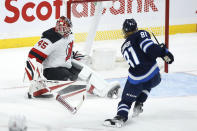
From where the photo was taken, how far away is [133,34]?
4.25 metres

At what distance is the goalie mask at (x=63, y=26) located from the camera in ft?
16.4

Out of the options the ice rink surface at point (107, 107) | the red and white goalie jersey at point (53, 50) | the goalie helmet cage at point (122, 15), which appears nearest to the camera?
the ice rink surface at point (107, 107)

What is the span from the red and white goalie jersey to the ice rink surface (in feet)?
1.13

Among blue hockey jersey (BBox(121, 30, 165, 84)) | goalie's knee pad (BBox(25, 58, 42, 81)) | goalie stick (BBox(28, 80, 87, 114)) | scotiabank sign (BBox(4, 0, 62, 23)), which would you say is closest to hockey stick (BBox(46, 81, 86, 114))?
goalie stick (BBox(28, 80, 87, 114))

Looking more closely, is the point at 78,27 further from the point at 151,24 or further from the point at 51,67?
the point at 51,67

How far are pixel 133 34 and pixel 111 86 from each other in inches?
40.2

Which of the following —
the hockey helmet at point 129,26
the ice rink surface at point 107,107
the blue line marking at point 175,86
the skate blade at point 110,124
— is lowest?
the blue line marking at point 175,86

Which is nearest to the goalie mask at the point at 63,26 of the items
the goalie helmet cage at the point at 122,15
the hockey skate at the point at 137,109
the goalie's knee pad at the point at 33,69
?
the goalie's knee pad at the point at 33,69

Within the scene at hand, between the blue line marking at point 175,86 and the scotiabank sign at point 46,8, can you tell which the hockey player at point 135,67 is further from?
the scotiabank sign at point 46,8

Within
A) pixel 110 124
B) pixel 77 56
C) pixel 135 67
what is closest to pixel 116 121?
pixel 110 124

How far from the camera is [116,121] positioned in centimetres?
419

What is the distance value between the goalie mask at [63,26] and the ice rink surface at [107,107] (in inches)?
23.6

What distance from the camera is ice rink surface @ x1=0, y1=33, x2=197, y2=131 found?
428 cm

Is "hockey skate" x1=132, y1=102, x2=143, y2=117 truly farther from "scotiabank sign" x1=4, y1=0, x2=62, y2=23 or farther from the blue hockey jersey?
"scotiabank sign" x1=4, y1=0, x2=62, y2=23
